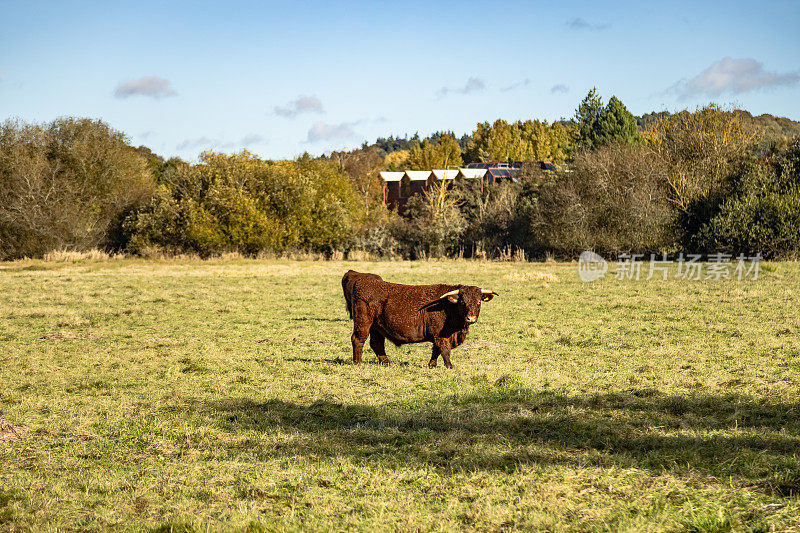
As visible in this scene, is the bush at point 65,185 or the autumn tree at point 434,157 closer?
the bush at point 65,185

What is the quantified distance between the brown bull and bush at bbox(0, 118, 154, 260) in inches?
1570

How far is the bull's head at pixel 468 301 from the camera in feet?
35.4

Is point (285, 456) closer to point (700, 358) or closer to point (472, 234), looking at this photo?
point (700, 358)

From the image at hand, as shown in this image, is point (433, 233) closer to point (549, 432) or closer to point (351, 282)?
point (351, 282)

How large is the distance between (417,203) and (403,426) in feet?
150

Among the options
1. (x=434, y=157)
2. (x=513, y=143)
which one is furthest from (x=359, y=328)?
(x=513, y=143)

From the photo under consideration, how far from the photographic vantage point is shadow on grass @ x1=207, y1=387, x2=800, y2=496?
6703 mm

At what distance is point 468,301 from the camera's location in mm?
10859

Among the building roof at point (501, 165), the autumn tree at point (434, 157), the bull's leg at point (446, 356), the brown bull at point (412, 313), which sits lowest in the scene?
the bull's leg at point (446, 356)

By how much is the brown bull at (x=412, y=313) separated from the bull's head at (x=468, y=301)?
0.02 m

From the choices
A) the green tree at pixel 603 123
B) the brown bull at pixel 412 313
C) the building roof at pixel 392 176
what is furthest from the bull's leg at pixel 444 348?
the building roof at pixel 392 176

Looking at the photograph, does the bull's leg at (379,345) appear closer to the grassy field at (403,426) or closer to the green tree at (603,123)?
the grassy field at (403,426)

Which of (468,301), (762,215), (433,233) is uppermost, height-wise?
(762,215)

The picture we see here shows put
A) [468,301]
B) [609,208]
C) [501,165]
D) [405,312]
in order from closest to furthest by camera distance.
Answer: [468,301] → [405,312] → [609,208] → [501,165]
